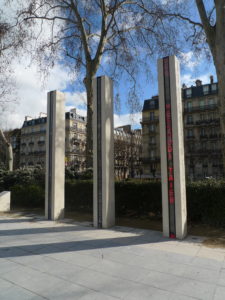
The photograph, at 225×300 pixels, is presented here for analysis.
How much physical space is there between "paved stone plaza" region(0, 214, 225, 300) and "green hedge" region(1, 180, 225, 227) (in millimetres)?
1881

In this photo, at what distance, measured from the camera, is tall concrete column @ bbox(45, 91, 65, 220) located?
9789 millimetres

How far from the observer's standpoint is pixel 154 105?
52281 millimetres

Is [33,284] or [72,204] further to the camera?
[72,204]

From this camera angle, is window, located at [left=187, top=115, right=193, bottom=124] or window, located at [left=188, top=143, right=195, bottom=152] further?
window, located at [left=187, top=115, right=193, bottom=124]

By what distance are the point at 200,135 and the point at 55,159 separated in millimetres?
42339

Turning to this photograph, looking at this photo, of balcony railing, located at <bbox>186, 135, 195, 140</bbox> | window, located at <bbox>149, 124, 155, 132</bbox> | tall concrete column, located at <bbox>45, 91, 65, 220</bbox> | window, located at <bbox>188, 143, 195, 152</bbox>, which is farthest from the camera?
window, located at <bbox>149, 124, 155, 132</bbox>

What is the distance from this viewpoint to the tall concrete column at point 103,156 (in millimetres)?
8120

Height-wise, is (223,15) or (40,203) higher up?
(223,15)

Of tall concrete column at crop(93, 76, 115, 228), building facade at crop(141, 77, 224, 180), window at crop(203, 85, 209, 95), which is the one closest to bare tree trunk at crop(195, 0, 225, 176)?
tall concrete column at crop(93, 76, 115, 228)

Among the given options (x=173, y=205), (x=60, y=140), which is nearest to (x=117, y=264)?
(x=173, y=205)

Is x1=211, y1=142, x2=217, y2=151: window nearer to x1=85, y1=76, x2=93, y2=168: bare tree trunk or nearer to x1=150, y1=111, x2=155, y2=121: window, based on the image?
x1=150, y1=111, x2=155, y2=121: window

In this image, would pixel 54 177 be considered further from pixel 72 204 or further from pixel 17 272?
pixel 17 272

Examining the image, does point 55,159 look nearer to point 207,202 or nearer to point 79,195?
point 79,195

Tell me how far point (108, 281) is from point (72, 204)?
332 inches
